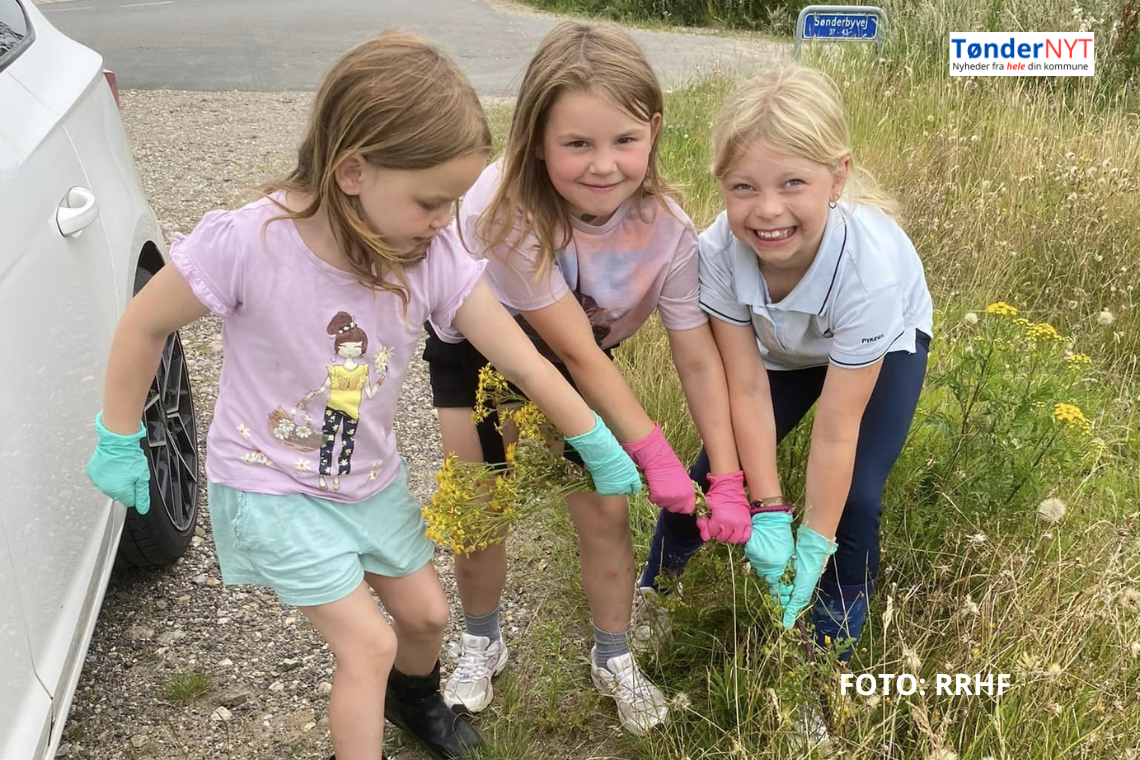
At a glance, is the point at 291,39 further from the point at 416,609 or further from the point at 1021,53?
the point at 416,609

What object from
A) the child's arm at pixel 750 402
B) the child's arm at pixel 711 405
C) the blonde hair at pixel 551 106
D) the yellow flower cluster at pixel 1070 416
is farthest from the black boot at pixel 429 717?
the yellow flower cluster at pixel 1070 416

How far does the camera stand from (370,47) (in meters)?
1.82

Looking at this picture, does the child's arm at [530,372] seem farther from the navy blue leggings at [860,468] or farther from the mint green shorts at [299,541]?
the navy blue leggings at [860,468]

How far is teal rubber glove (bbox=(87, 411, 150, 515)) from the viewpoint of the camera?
77.0 inches

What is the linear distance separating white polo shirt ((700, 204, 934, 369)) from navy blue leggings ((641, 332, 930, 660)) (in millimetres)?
90

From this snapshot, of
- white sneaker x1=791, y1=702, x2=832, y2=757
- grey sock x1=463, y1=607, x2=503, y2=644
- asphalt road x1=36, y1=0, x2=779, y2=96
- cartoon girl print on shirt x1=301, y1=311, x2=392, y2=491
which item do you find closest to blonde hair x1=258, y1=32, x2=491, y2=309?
cartoon girl print on shirt x1=301, y1=311, x2=392, y2=491

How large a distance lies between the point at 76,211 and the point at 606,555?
4.99 feet

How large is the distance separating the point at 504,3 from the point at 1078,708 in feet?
58.6

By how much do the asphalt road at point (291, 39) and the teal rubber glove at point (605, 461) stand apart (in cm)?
712

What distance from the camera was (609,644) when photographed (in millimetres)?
2570

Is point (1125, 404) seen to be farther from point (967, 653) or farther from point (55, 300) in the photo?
point (55, 300)

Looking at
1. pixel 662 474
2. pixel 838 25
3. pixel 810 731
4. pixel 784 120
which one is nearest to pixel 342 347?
pixel 662 474

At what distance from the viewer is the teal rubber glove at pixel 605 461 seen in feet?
6.88

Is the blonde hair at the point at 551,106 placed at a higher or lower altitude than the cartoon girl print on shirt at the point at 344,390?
higher
